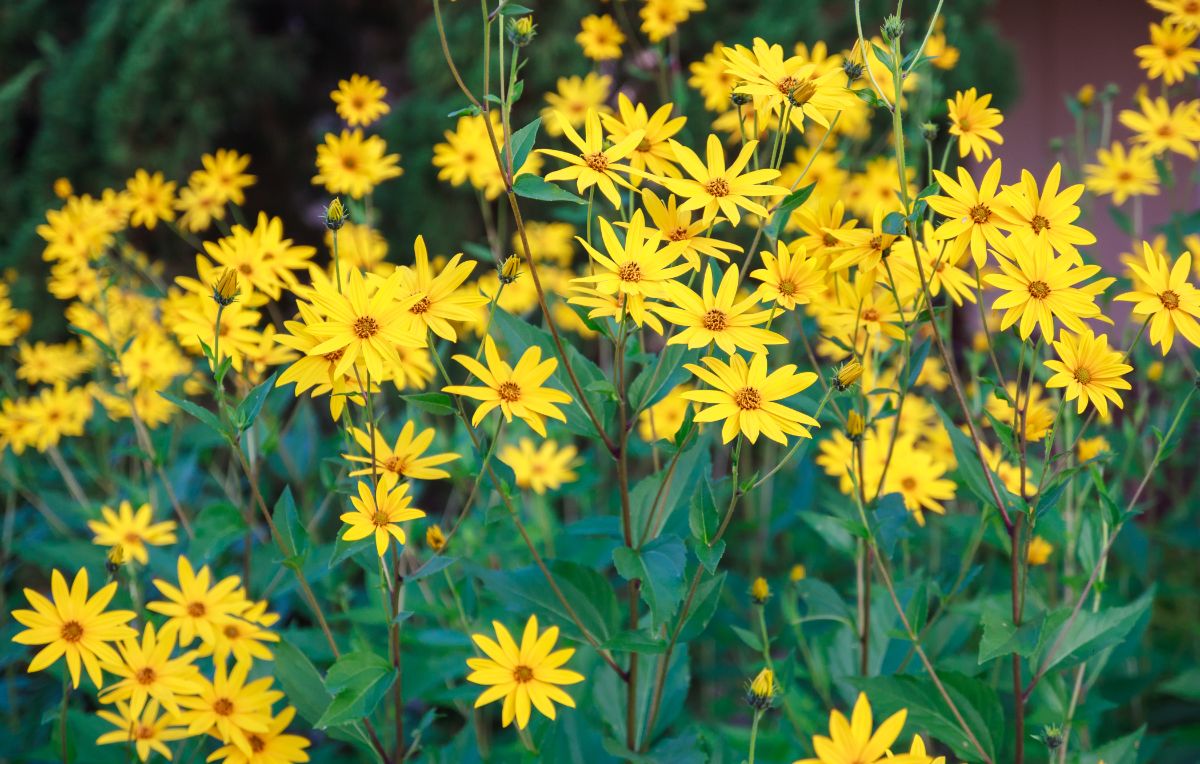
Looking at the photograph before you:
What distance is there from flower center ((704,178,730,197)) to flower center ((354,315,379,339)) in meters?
0.42

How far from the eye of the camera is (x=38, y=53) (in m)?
4.46

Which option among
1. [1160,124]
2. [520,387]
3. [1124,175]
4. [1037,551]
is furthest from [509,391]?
[1124,175]

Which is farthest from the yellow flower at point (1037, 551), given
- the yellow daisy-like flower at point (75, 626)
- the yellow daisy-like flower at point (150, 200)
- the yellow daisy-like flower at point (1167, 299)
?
the yellow daisy-like flower at point (150, 200)

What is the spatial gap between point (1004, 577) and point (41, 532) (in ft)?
7.73

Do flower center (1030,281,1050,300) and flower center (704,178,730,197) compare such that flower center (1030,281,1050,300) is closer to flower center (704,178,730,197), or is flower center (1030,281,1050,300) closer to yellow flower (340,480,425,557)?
flower center (704,178,730,197)

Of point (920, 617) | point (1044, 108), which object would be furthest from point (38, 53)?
point (1044, 108)

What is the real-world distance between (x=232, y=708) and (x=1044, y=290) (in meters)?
1.15

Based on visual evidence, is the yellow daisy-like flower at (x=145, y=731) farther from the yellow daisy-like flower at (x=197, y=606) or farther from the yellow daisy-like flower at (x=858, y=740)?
the yellow daisy-like flower at (x=858, y=740)

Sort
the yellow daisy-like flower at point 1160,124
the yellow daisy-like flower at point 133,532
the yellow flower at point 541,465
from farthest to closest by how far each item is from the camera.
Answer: the yellow flower at point 541,465 → the yellow daisy-like flower at point 1160,124 → the yellow daisy-like flower at point 133,532

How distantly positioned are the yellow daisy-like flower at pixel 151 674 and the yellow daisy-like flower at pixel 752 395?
30.3 inches

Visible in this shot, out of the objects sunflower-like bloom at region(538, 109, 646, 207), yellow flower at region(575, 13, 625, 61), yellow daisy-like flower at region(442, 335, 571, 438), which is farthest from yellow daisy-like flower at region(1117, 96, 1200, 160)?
yellow daisy-like flower at region(442, 335, 571, 438)

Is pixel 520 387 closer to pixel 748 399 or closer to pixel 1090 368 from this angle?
pixel 748 399

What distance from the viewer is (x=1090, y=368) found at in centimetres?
117

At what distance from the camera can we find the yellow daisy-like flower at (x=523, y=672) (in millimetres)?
1186
